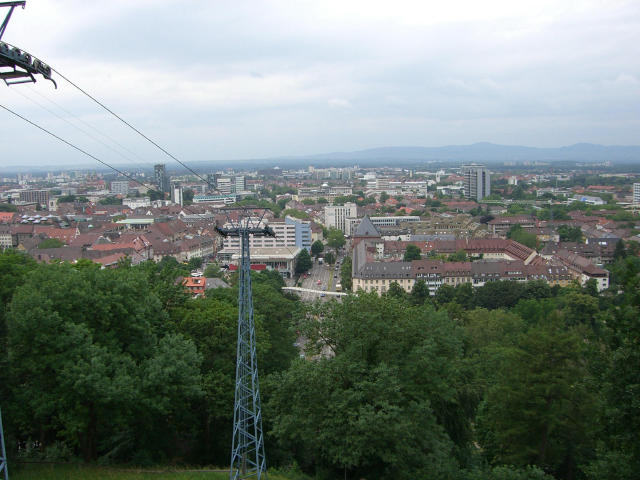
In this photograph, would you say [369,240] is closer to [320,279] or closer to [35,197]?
[320,279]

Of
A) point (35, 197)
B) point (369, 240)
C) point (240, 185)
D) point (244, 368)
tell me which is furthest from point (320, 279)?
point (240, 185)

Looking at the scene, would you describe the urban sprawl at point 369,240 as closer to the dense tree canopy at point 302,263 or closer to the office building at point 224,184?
the dense tree canopy at point 302,263

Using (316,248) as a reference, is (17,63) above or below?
above

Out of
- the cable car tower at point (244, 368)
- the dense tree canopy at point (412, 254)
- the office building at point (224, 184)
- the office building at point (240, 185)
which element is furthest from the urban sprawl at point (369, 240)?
the office building at point (240, 185)

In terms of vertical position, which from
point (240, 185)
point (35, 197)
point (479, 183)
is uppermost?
point (479, 183)

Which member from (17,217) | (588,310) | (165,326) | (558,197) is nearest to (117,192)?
(17,217)

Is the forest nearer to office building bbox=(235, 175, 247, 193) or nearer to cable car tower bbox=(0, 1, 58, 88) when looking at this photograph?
cable car tower bbox=(0, 1, 58, 88)

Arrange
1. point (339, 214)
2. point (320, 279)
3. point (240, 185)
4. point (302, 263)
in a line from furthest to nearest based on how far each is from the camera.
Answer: point (240, 185), point (339, 214), point (302, 263), point (320, 279)
